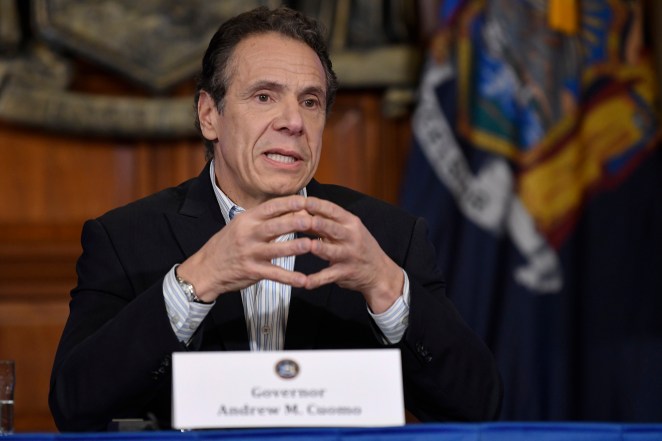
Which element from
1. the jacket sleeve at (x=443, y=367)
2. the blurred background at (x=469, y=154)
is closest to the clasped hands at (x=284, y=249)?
the jacket sleeve at (x=443, y=367)

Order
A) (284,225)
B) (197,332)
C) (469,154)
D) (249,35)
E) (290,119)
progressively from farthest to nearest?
(469,154), (249,35), (290,119), (197,332), (284,225)

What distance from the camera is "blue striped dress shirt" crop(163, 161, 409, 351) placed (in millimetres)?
1738

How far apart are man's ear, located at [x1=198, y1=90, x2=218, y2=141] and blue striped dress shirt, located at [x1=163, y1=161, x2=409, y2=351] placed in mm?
78

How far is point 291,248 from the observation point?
169 cm

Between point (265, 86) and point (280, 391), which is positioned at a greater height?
point (265, 86)

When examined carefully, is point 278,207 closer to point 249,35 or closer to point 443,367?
point 443,367

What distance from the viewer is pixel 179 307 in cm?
174

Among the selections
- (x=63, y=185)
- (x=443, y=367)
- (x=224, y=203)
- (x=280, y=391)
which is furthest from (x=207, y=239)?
(x=63, y=185)

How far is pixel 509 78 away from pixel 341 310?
1.83 m

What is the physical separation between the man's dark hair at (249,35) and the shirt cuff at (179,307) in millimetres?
550

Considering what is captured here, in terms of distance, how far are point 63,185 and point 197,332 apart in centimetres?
230

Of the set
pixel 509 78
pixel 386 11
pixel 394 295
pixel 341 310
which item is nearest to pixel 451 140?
pixel 509 78

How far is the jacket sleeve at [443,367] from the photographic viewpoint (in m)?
1.82

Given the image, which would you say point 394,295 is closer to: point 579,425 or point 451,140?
point 579,425
